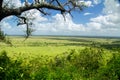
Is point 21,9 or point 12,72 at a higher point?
point 21,9

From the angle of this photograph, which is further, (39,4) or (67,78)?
(39,4)

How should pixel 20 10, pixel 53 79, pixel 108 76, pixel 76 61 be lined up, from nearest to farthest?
A: pixel 53 79
pixel 108 76
pixel 20 10
pixel 76 61

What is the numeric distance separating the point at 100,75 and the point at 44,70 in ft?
11.3

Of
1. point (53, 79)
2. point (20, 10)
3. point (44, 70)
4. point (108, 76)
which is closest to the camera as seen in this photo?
point (53, 79)

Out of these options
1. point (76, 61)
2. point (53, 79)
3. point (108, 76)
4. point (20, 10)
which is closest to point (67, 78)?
point (53, 79)

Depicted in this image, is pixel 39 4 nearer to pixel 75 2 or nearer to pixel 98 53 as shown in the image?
pixel 75 2

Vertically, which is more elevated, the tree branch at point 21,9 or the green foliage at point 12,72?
the tree branch at point 21,9

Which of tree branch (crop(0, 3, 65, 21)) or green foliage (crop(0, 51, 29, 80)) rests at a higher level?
tree branch (crop(0, 3, 65, 21))

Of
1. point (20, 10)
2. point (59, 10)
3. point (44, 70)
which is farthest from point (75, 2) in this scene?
point (44, 70)

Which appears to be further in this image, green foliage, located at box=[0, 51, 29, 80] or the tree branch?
the tree branch

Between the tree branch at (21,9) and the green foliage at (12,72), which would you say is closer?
the green foliage at (12,72)

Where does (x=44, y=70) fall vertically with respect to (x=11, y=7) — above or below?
below

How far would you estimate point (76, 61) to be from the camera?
24891mm

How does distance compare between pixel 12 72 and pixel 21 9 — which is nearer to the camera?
pixel 12 72
